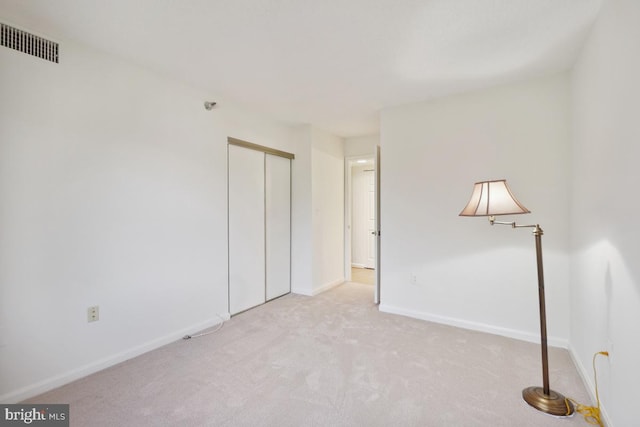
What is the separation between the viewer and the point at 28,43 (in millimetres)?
1929

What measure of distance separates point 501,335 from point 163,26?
374 centimetres

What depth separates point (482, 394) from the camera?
6.38ft

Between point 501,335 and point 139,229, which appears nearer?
point 139,229

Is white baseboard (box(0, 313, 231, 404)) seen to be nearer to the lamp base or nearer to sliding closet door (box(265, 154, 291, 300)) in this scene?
sliding closet door (box(265, 154, 291, 300))

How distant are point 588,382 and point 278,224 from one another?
3.27 meters

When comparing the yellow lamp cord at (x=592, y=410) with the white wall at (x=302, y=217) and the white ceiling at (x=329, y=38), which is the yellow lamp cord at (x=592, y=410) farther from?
the white wall at (x=302, y=217)

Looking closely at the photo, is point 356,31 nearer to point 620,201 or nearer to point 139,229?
point 620,201

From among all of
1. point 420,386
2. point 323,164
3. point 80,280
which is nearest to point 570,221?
point 420,386

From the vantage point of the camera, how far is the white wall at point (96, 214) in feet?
6.20

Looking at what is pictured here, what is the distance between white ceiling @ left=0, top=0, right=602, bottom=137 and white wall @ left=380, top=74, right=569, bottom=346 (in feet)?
1.01

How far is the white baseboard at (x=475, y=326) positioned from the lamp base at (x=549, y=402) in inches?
36.0

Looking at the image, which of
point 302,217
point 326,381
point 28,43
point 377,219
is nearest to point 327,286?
point 302,217

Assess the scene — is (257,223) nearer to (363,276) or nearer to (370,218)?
(363,276)

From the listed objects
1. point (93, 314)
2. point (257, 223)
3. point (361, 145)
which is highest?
point (361, 145)
